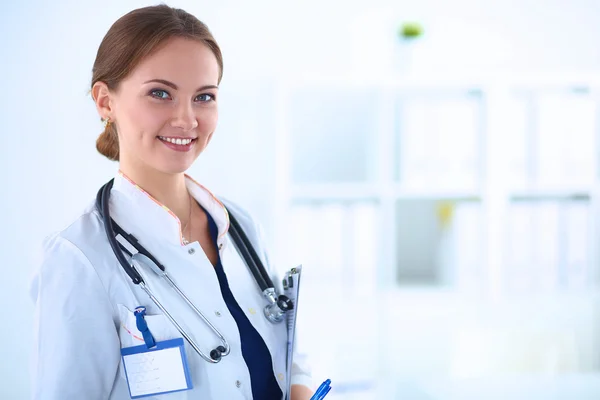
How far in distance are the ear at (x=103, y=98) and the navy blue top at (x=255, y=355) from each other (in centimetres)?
40

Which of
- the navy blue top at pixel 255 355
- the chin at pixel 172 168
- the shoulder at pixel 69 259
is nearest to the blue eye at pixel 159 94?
the chin at pixel 172 168

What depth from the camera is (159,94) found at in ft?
3.76

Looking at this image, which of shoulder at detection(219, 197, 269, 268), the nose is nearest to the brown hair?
the nose


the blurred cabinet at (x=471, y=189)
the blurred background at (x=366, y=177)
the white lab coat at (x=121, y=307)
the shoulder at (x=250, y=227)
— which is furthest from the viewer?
the blurred cabinet at (x=471, y=189)

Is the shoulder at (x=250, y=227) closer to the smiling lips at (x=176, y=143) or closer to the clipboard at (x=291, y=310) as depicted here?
the clipboard at (x=291, y=310)

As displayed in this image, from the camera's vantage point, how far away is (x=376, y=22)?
9.83 feet

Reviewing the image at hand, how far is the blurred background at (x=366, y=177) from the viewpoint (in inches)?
98.5

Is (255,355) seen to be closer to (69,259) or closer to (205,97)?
(69,259)

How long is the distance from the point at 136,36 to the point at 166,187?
0.31 metres

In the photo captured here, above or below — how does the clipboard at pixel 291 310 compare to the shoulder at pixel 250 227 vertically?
below

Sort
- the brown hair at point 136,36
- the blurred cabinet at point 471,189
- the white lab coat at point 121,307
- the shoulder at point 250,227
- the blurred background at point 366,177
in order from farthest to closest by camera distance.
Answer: the blurred cabinet at point 471,189 < the blurred background at point 366,177 < the shoulder at point 250,227 < the brown hair at point 136,36 < the white lab coat at point 121,307

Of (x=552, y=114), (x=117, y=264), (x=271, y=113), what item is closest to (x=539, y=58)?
(x=552, y=114)

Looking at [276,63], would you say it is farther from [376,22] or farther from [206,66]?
[206,66]

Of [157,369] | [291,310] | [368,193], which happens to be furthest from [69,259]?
[368,193]
